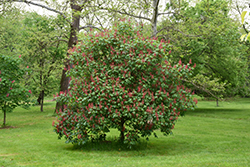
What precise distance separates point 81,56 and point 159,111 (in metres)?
3.69

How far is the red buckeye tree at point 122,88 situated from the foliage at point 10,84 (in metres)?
6.64

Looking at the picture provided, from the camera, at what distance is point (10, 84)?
15.9 metres

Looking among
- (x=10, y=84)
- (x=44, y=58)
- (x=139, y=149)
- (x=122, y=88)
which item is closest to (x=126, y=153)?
(x=139, y=149)

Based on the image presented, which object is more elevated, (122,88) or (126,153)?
(122,88)

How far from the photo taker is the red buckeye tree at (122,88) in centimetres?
961

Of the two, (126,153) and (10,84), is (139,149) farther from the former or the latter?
(10,84)

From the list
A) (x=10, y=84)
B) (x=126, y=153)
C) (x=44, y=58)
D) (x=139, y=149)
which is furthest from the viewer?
(x=44, y=58)

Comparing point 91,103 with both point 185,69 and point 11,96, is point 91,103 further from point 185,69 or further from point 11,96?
point 11,96

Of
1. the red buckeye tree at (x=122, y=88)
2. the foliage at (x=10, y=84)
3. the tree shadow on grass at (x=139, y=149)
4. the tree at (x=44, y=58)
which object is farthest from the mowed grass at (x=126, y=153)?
the tree at (x=44, y=58)

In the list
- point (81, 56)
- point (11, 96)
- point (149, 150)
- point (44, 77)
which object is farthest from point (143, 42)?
point (44, 77)

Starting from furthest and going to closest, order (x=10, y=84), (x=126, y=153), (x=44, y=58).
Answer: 1. (x=44, y=58)
2. (x=10, y=84)
3. (x=126, y=153)

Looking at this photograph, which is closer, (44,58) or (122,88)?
(122,88)

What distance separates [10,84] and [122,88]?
9187 millimetres

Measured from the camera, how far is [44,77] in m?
28.6
